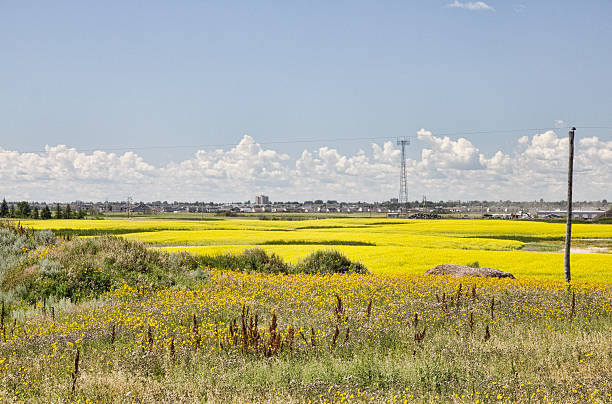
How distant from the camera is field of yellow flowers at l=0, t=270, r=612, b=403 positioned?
6531 mm

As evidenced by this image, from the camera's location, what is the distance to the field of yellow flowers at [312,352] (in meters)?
6.53

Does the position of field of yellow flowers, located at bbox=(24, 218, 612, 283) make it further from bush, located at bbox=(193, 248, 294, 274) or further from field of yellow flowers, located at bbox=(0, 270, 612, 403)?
field of yellow flowers, located at bbox=(0, 270, 612, 403)

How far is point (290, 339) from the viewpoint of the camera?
775 centimetres

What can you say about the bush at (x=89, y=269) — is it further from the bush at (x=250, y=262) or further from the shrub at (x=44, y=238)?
the bush at (x=250, y=262)

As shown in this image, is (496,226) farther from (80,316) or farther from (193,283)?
(80,316)

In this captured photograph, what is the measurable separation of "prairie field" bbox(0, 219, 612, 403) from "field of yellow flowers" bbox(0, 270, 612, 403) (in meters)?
0.03

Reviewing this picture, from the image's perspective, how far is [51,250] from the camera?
61.9ft

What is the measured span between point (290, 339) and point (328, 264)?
15.5 meters

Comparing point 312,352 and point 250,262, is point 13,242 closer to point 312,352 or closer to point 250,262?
point 250,262

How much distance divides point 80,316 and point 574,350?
10.6m


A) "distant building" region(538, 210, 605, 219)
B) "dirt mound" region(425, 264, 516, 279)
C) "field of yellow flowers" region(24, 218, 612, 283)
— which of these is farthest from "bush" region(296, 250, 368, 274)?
"distant building" region(538, 210, 605, 219)

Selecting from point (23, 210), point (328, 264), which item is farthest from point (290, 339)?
point (23, 210)

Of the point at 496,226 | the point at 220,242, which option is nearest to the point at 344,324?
the point at 220,242

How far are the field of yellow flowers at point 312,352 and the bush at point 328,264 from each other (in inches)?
373
